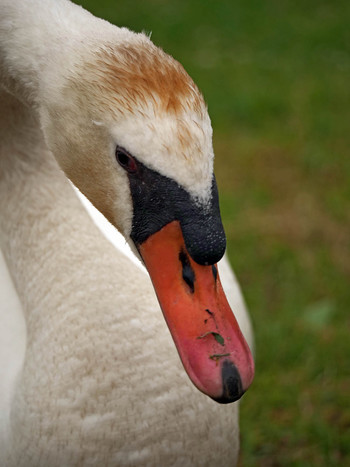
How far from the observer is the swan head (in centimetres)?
102

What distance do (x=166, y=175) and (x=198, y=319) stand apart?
9.4 inches

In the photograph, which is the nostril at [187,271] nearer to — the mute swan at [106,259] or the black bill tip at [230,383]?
the mute swan at [106,259]

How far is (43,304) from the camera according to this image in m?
1.42

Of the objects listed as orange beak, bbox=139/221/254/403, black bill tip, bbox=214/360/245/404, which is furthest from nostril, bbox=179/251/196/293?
black bill tip, bbox=214/360/245/404

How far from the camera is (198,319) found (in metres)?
1.07

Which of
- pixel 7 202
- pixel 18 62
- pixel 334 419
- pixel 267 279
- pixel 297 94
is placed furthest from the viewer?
pixel 297 94

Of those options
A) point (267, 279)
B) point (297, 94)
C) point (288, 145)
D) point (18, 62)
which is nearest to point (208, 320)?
point (18, 62)

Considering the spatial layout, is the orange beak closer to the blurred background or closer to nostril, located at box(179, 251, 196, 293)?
nostril, located at box(179, 251, 196, 293)

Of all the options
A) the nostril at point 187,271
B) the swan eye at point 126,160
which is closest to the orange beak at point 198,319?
the nostril at point 187,271

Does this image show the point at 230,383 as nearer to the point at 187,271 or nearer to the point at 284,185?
the point at 187,271

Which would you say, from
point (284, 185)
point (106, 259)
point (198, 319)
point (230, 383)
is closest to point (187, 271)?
point (198, 319)

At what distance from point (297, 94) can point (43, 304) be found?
3.37 metres

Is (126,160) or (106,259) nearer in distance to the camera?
(126,160)

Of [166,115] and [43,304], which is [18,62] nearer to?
[166,115]
